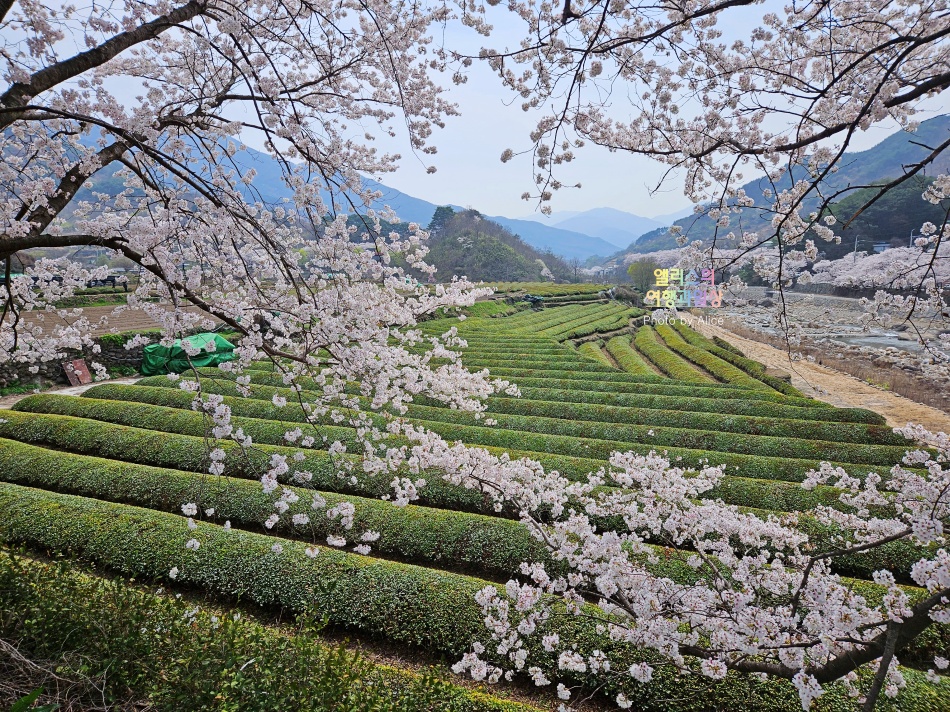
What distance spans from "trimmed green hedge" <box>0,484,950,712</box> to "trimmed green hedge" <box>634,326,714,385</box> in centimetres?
1295

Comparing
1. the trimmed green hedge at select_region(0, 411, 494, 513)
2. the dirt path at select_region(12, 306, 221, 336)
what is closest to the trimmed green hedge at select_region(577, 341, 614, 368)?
the trimmed green hedge at select_region(0, 411, 494, 513)

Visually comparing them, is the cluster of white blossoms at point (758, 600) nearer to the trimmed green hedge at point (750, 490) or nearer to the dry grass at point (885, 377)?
the trimmed green hedge at point (750, 490)

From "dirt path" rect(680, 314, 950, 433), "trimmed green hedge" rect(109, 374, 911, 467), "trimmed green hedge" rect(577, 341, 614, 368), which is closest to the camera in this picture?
"trimmed green hedge" rect(109, 374, 911, 467)

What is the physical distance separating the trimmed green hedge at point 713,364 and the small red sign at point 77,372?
75.5ft

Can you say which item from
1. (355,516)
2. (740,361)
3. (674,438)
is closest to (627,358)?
(740,361)

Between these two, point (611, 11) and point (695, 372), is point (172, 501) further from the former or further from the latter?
point (695, 372)

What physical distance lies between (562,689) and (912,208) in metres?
52.1

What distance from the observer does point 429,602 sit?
18.1ft

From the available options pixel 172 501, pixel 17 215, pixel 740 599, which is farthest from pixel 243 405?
pixel 740 599

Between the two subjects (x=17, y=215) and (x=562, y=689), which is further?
(x=17, y=215)

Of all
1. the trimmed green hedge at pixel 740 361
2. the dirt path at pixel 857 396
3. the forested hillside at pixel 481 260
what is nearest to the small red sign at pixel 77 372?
the dirt path at pixel 857 396

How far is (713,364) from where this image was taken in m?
19.5

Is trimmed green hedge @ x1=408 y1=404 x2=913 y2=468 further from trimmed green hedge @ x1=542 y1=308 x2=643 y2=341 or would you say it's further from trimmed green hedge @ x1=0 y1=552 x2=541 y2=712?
trimmed green hedge @ x1=542 y1=308 x2=643 y2=341

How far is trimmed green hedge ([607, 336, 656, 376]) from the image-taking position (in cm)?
1923
